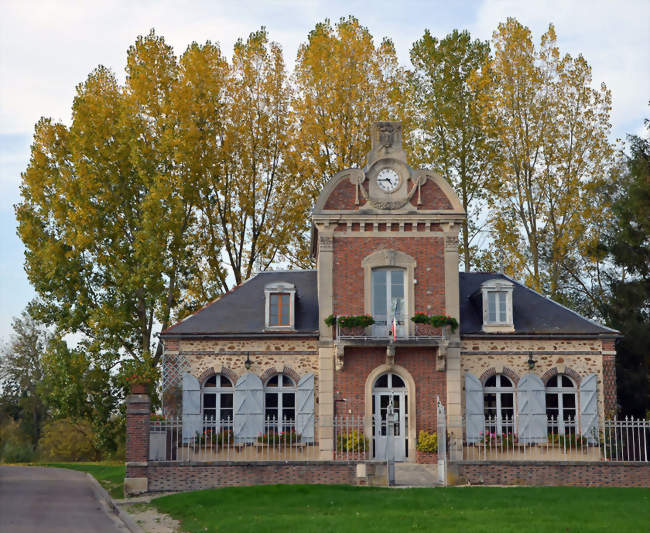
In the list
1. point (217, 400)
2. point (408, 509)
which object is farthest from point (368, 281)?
point (408, 509)

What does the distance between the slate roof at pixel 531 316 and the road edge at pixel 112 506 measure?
1047 cm

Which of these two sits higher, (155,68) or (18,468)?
(155,68)

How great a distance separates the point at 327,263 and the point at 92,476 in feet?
32.1

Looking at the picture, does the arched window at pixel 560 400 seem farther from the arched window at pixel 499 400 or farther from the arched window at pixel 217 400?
the arched window at pixel 217 400

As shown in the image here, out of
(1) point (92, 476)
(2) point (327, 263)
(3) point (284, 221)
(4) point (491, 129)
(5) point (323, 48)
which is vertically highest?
(5) point (323, 48)

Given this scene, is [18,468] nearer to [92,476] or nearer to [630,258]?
[92,476]

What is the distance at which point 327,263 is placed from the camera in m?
24.9

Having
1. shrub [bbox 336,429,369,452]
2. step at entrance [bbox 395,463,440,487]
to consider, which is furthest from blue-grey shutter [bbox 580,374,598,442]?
shrub [bbox 336,429,369,452]

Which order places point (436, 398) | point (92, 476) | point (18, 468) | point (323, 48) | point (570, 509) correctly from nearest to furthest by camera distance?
point (570, 509) < point (436, 398) < point (92, 476) < point (18, 468) < point (323, 48)

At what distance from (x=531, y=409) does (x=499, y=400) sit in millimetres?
924

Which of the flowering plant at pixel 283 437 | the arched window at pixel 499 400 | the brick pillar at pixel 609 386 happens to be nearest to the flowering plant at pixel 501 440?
the arched window at pixel 499 400

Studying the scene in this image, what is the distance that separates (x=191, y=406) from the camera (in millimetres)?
24688

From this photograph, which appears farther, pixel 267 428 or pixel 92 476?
pixel 92 476

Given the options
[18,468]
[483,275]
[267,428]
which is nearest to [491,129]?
[483,275]
